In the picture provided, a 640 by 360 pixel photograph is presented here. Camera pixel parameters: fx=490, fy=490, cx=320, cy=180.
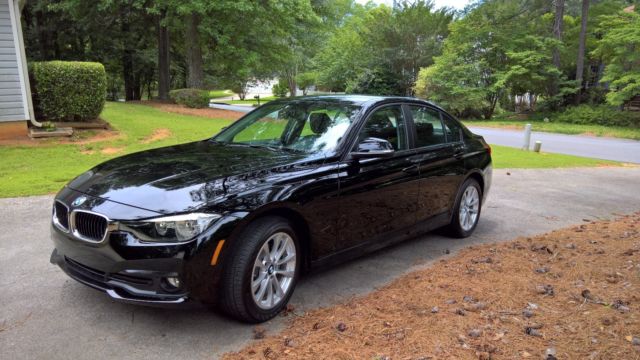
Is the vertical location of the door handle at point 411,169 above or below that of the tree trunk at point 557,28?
below

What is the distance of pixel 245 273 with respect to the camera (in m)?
3.28

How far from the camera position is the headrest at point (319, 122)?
446cm

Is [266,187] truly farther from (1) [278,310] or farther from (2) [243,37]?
(2) [243,37]

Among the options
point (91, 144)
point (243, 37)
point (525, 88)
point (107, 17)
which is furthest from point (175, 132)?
point (525, 88)

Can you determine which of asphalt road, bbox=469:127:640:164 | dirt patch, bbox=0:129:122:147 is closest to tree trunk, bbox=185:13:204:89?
dirt patch, bbox=0:129:122:147

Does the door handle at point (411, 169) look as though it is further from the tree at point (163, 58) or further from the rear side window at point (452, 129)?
the tree at point (163, 58)

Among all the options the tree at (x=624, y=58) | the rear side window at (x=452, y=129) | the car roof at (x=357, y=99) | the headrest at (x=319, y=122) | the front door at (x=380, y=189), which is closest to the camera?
the front door at (x=380, y=189)

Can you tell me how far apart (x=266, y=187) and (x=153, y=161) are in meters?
1.16

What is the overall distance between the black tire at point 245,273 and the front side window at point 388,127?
1406mm

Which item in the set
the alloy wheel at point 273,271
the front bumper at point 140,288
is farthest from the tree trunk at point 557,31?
the front bumper at point 140,288

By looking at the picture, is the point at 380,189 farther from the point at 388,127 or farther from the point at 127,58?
the point at 127,58

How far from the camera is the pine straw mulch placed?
3076 mm

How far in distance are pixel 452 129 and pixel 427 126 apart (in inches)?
24.2

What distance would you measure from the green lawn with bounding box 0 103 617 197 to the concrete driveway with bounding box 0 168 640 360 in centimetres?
141
